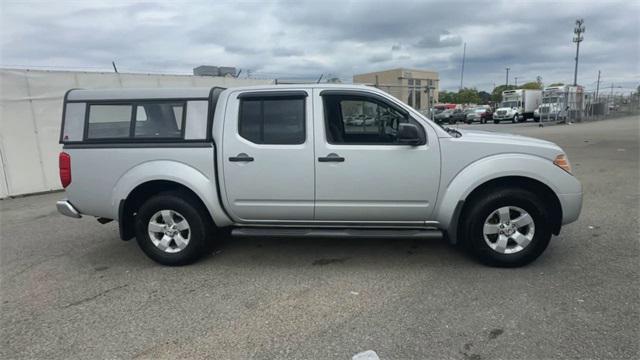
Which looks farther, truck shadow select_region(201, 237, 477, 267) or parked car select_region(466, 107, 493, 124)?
parked car select_region(466, 107, 493, 124)

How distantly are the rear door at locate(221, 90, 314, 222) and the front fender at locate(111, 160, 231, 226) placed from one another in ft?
→ 0.51

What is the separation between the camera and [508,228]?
13.1 feet

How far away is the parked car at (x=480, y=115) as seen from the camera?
38.1 m

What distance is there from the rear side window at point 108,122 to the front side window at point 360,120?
2110mm

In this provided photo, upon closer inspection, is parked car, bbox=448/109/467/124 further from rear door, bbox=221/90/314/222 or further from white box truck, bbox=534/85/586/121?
rear door, bbox=221/90/314/222

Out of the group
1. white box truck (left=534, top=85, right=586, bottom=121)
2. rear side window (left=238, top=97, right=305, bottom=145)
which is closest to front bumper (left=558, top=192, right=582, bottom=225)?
rear side window (left=238, top=97, right=305, bottom=145)

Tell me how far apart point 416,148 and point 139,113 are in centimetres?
286

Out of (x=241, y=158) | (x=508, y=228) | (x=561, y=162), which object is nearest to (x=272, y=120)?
(x=241, y=158)

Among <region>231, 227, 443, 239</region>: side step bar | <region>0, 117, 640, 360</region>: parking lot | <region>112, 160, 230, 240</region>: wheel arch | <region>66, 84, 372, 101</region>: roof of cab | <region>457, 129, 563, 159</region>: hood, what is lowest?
<region>0, 117, 640, 360</region>: parking lot

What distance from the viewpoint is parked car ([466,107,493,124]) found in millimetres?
38062

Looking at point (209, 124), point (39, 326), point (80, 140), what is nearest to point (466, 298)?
point (209, 124)

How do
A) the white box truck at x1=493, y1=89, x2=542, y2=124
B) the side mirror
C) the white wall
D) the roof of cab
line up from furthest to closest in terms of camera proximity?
the white box truck at x1=493, y1=89, x2=542, y2=124, the white wall, the roof of cab, the side mirror

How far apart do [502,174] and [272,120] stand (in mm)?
2316

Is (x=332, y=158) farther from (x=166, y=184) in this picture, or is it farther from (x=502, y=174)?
(x=166, y=184)
